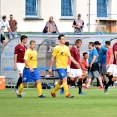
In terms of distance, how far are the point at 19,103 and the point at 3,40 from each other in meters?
16.9

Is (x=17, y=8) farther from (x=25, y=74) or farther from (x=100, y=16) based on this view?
(x=25, y=74)

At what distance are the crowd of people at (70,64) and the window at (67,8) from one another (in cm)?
2144

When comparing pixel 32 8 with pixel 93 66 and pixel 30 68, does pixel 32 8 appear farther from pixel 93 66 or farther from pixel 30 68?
pixel 30 68

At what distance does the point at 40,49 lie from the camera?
41000 millimetres

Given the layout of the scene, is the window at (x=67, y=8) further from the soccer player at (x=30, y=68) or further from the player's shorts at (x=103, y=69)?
the soccer player at (x=30, y=68)

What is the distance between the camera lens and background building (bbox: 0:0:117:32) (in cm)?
6075

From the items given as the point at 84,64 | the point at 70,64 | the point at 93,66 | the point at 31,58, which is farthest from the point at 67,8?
the point at 31,58

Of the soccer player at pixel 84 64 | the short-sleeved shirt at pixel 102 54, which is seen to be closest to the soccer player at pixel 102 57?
the short-sleeved shirt at pixel 102 54

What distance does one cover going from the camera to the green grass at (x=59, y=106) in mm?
22828

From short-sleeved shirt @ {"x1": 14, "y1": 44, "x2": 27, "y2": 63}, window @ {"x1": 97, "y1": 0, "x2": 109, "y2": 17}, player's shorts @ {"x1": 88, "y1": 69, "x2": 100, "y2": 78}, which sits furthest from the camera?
window @ {"x1": 97, "y1": 0, "x2": 109, "y2": 17}

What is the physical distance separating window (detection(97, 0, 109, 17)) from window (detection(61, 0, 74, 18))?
75.6 inches

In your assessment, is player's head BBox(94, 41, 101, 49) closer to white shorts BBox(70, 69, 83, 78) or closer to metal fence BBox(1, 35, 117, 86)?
metal fence BBox(1, 35, 117, 86)

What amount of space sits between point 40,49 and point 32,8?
2131cm

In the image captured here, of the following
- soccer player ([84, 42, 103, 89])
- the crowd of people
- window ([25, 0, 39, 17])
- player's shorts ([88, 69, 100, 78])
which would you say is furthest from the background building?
player's shorts ([88, 69, 100, 78])
